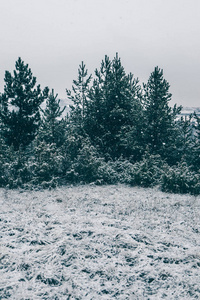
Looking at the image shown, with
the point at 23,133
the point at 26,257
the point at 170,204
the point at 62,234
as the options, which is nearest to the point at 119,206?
the point at 170,204

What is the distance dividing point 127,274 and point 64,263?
4.03 ft

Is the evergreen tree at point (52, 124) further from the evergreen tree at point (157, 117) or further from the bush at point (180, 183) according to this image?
the bush at point (180, 183)

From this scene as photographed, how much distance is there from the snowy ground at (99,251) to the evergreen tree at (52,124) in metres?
9.14

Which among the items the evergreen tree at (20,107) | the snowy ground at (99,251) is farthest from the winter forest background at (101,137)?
the snowy ground at (99,251)

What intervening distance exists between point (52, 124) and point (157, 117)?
24.2ft

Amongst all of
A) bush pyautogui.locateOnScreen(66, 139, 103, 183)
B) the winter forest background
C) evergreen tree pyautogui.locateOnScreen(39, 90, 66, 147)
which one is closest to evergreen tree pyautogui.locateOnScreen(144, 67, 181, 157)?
the winter forest background

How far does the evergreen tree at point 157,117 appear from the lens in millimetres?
17281

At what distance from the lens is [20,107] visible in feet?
56.6

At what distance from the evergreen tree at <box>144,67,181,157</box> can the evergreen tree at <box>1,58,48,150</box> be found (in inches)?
300

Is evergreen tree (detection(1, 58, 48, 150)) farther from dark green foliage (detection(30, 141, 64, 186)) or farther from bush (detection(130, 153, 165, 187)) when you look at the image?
bush (detection(130, 153, 165, 187))

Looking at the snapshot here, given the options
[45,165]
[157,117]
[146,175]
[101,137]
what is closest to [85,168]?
[45,165]

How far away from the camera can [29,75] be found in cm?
1739

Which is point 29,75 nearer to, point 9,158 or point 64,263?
point 9,158

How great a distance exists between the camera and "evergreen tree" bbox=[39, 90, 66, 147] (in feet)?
58.9
